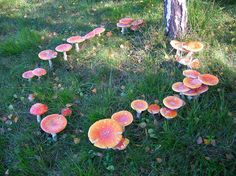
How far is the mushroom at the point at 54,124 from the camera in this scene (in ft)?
12.1

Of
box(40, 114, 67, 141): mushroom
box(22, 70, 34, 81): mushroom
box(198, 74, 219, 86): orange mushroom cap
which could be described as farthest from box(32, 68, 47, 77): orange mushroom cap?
box(198, 74, 219, 86): orange mushroom cap

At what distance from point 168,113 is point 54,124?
1406mm

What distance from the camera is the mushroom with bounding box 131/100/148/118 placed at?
3730mm

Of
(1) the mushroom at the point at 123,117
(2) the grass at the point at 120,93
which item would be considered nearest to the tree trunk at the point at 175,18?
(2) the grass at the point at 120,93

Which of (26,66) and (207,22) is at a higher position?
(207,22)

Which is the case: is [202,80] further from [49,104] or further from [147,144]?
[49,104]

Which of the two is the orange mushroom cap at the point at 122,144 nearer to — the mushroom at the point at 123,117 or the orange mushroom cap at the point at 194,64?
the mushroom at the point at 123,117

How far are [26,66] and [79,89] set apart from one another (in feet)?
4.33

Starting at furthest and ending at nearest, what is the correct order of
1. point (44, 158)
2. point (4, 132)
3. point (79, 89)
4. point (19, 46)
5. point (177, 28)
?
point (19, 46) < point (177, 28) < point (79, 89) < point (4, 132) < point (44, 158)

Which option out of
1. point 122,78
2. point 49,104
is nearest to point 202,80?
point 122,78

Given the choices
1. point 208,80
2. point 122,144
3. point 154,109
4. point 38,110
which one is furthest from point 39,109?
point 208,80

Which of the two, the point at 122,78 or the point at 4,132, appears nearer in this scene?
the point at 4,132

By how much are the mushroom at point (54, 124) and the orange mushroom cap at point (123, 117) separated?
0.64 m

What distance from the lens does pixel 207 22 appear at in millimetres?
5188
